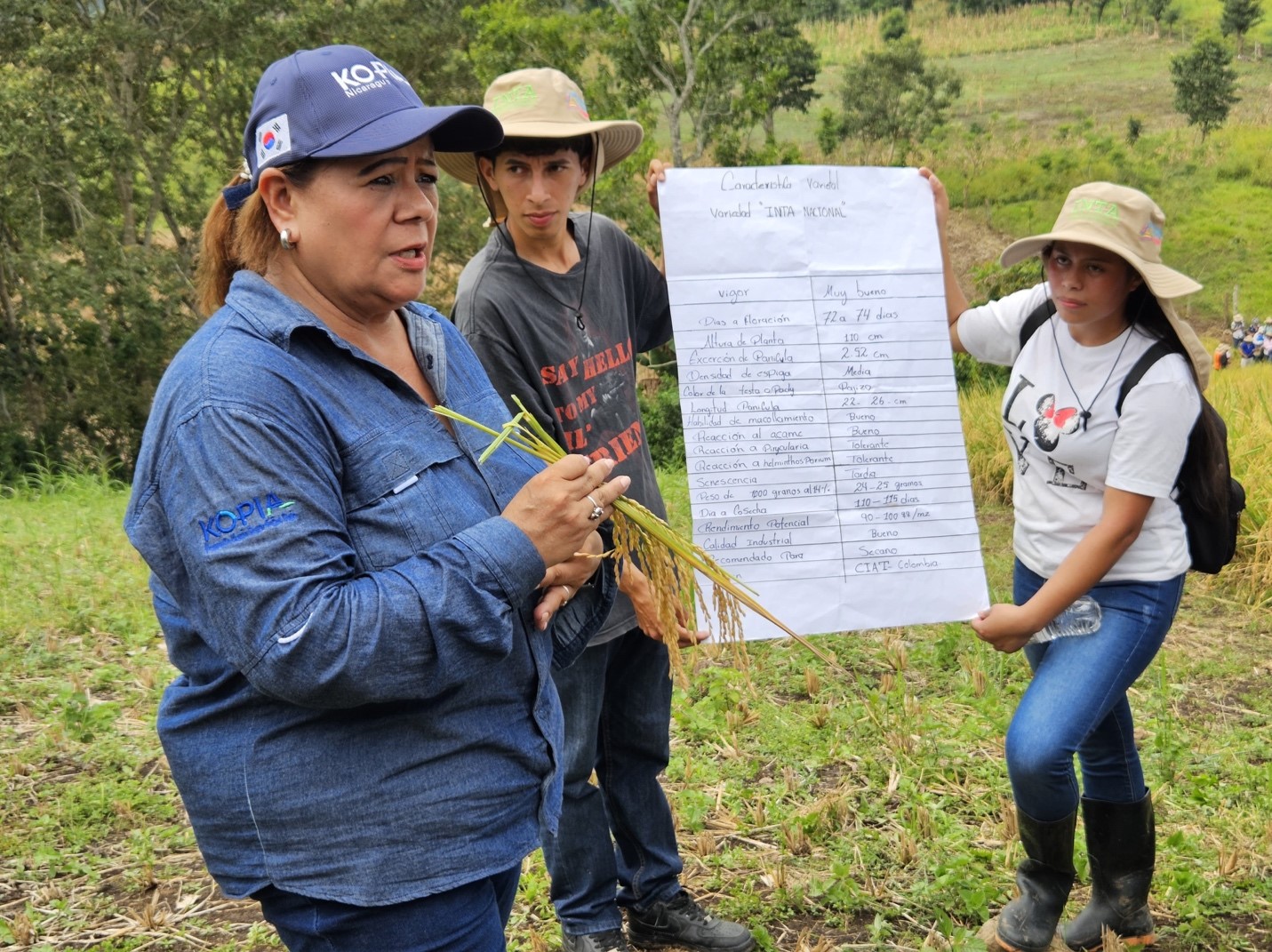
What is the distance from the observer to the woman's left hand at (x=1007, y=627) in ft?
9.38

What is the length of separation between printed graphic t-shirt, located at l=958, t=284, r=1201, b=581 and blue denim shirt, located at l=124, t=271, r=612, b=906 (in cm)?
160

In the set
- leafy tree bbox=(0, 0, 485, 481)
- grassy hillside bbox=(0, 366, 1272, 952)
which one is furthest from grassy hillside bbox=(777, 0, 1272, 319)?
grassy hillside bbox=(0, 366, 1272, 952)

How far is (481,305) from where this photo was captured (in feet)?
9.05

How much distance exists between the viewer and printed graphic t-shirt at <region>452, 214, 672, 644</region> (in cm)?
275

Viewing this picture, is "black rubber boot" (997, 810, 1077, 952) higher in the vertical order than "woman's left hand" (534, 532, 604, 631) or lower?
lower

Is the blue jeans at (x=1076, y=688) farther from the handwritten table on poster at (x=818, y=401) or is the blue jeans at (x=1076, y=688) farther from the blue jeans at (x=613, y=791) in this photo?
the blue jeans at (x=613, y=791)

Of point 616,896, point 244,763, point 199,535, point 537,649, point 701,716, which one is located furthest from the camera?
point 701,716

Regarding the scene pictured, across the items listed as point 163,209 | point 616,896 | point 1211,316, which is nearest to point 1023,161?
point 1211,316

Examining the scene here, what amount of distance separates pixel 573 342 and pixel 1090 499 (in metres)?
1.31

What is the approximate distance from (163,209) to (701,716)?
22.7 metres

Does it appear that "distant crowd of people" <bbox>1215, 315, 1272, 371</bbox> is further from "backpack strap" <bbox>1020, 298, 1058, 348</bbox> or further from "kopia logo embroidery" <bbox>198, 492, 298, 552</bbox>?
"kopia logo embroidery" <bbox>198, 492, 298, 552</bbox>

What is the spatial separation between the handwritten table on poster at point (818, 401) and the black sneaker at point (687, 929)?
36.4 inches

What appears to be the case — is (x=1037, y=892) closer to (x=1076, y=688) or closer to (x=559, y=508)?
(x=1076, y=688)

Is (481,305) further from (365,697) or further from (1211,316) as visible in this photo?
(1211,316)
